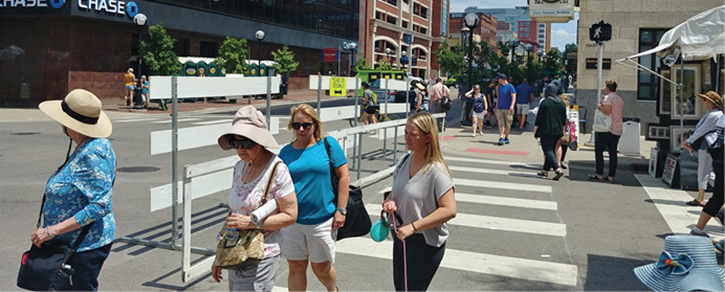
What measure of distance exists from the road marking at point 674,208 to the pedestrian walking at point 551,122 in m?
1.69

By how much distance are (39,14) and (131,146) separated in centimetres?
1747

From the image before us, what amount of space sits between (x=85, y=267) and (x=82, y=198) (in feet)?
1.32

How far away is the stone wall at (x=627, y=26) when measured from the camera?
64.4ft

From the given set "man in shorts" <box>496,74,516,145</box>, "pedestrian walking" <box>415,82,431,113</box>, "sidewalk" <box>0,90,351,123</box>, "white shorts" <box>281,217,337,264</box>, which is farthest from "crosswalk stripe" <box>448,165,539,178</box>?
"sidewalk" <box>0,90,351,123</box>

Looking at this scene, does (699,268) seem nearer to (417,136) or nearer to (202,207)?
(417,136)

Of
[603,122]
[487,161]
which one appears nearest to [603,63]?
[487,161]

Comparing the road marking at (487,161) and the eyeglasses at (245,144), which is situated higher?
the eyeglasses at (245,144)

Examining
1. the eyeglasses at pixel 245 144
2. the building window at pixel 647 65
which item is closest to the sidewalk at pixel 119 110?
the building window at pixel 647 65

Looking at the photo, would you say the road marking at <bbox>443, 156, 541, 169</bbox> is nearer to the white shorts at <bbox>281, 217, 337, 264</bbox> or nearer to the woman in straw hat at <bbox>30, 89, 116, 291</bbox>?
the white shorts at <bbox>281, 217, 337, 264</bbox>

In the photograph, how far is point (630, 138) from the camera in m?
15.2

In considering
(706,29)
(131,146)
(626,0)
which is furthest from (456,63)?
(706,29)

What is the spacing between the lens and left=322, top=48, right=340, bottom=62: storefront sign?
58.1 meters

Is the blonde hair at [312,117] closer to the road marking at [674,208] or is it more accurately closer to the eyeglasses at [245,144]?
the eyeglasses at [245,144]

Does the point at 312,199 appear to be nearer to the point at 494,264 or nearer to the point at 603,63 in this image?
the point at 494,264
